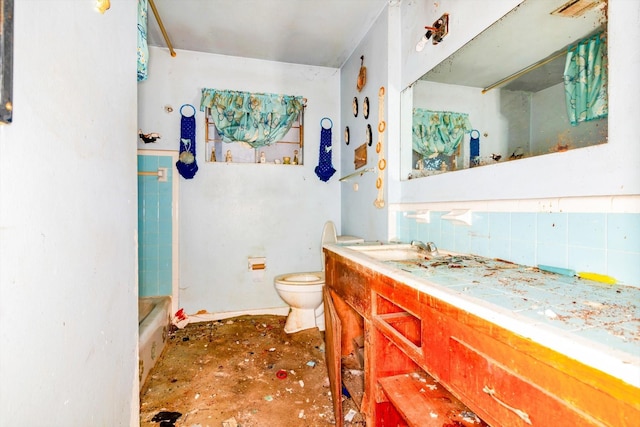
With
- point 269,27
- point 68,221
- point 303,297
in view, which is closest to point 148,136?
point 269,27

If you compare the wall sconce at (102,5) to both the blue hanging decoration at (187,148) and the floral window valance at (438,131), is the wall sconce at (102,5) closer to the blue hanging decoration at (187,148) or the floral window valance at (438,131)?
the floral window valance at (438,131)

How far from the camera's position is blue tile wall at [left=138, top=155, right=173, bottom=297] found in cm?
257

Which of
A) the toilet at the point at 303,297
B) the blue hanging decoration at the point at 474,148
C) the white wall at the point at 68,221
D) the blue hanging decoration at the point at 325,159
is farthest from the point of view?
the blue hanging decoration at the point at 325,159

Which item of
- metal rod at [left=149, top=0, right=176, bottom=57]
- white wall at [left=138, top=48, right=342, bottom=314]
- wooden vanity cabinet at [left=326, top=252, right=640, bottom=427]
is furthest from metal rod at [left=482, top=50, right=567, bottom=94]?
metal rod at [left=149, top=0, right=176, bottom=57]

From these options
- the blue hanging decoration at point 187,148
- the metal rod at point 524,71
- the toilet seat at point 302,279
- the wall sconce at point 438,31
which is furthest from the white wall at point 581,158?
the blue hanging decoration at point 187,148

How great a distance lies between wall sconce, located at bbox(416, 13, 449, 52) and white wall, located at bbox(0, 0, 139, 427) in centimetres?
141

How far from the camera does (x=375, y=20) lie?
2168 millimetres

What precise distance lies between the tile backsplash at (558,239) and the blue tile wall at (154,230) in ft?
7.57

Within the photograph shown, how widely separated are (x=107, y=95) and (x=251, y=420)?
1560 mm

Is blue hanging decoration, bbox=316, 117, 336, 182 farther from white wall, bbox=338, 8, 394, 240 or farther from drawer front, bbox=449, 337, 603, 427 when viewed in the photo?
drawer front, bbox=449, 337, 603, 427

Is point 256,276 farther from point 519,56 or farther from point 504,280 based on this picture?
point 519,56

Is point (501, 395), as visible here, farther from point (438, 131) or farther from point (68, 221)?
point (438, 131)

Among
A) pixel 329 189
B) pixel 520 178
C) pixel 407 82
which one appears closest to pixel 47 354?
pixel 520 178

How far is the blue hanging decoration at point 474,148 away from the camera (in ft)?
4.48
